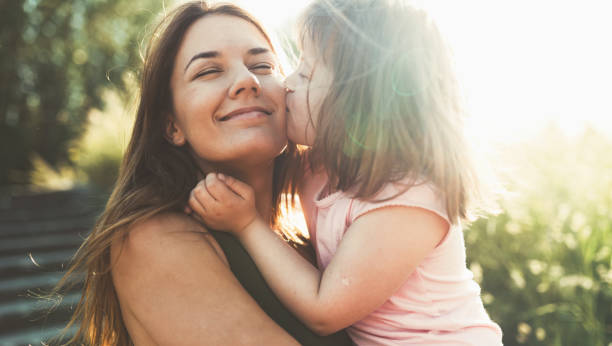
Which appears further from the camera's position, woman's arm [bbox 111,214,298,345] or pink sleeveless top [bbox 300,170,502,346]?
pink sleeveless top [bbox 300,170,502,346]

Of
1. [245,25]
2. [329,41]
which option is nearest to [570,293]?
[329,41]

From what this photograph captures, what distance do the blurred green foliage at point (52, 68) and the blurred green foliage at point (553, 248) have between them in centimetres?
1369

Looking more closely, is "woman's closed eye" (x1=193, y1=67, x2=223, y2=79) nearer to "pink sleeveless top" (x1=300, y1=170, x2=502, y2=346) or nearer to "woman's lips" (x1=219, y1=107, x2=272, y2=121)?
"woman's lips" (x1=219, y1=107, x2=272, y2=121)

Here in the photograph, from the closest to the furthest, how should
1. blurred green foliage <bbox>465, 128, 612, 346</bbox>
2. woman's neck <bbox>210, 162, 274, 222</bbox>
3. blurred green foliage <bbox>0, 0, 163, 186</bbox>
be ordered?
woman's neck <bbox>210, 162, 274, 222</bbox> → blurred green foliage <bbox>465, 128, 612, 346</bbox> → blurred green foliage <bbox>0, 0, 163, 186</bbox>

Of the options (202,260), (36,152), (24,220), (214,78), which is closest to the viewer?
(202,260)

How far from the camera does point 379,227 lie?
1.74 meters

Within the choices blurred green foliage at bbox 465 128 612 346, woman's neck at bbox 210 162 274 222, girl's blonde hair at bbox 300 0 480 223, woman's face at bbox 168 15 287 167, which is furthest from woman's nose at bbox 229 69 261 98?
blurred green foliage at bbox 465 128 612 346

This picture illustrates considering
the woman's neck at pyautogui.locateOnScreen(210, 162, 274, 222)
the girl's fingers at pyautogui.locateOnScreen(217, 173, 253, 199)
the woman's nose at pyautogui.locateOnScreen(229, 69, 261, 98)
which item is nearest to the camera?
the girl's fingers at pyautogui.locateOnScreen(217, 173, 253, 199)

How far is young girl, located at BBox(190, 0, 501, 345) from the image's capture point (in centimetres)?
175

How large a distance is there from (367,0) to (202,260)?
1.18 m

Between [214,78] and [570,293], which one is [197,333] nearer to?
[214,78]

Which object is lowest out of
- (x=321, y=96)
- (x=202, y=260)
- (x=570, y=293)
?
(x=570, y=293)

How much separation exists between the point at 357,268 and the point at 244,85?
0.87 metres

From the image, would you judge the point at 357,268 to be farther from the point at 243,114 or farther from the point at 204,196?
the point at 243,114
